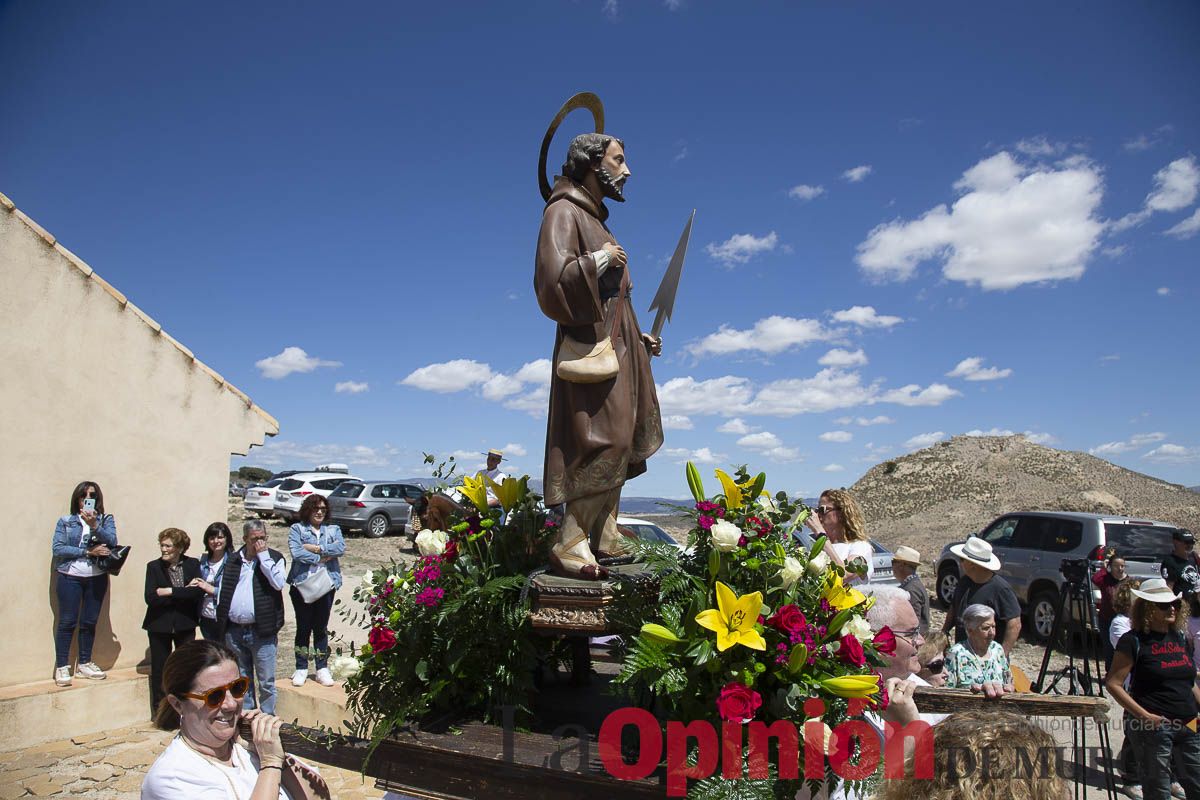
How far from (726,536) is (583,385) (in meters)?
0.96

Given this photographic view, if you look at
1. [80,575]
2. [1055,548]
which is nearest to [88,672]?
[80,575]

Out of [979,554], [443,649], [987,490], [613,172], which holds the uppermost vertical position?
[613,172]

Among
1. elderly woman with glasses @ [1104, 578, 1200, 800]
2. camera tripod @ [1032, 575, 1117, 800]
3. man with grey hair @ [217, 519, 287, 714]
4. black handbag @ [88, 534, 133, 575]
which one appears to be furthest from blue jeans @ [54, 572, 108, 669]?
elderly woman with glasses @ [1104, 578, 1200, 800]

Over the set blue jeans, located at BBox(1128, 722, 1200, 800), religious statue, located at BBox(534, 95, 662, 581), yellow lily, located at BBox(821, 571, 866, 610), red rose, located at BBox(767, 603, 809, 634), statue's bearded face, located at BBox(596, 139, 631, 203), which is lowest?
blue jeans, located at BBox(1128, 722, 1200, 800)

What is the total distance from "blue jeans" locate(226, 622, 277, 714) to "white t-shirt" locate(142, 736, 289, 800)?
4.50 metres

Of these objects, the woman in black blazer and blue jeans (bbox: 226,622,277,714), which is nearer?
blue jeans (bbox: 226,622,277,714)

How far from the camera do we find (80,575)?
281 inches

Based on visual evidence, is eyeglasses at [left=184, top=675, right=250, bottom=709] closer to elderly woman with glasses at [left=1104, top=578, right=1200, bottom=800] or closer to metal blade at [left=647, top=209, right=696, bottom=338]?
metal blade at [left=647, top=209, right=696, bottom=338]

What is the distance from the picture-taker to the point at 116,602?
25.9 ft

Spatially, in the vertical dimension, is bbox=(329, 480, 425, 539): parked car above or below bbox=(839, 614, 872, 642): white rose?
above

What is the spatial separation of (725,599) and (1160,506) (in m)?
23.6

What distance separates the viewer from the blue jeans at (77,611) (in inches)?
281

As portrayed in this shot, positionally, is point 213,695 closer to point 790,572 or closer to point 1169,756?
point 790,572

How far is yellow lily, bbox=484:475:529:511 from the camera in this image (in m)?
3.59
